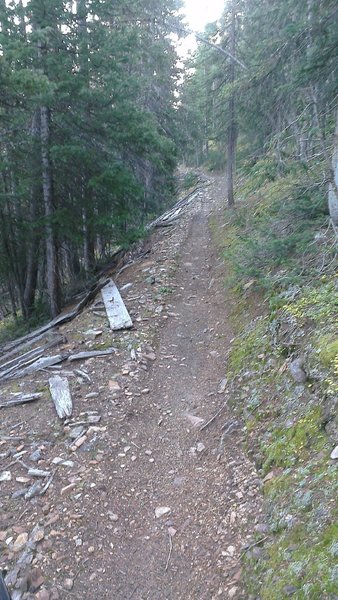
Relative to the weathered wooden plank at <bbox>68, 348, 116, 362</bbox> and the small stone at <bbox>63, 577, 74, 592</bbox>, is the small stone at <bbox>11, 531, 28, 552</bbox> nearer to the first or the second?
the small stone at <bbox>63, 577, 74, 592</bbox>

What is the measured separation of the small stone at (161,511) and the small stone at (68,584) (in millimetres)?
1098

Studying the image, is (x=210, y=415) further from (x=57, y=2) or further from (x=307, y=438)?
(x=57, y=2)

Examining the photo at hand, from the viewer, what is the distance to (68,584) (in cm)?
392

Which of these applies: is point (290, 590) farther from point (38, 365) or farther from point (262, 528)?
point (38, 365)

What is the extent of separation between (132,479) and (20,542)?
4.71 feet

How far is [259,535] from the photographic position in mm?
3904

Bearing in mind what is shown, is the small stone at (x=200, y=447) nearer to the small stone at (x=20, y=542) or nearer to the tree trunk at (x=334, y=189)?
the small stone at (x=20, y=542)

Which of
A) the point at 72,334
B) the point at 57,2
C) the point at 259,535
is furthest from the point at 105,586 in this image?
the point at 57,2

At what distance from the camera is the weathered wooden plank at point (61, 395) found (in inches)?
248

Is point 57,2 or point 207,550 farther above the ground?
point 57,2

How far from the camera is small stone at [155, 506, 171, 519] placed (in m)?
4.62

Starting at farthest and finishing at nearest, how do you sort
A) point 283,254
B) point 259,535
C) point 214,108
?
point 214,108 < point 283,254 < point 259,535

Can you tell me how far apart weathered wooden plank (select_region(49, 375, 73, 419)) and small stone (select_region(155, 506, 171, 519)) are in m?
2.21

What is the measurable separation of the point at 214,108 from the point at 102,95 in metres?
7.78
